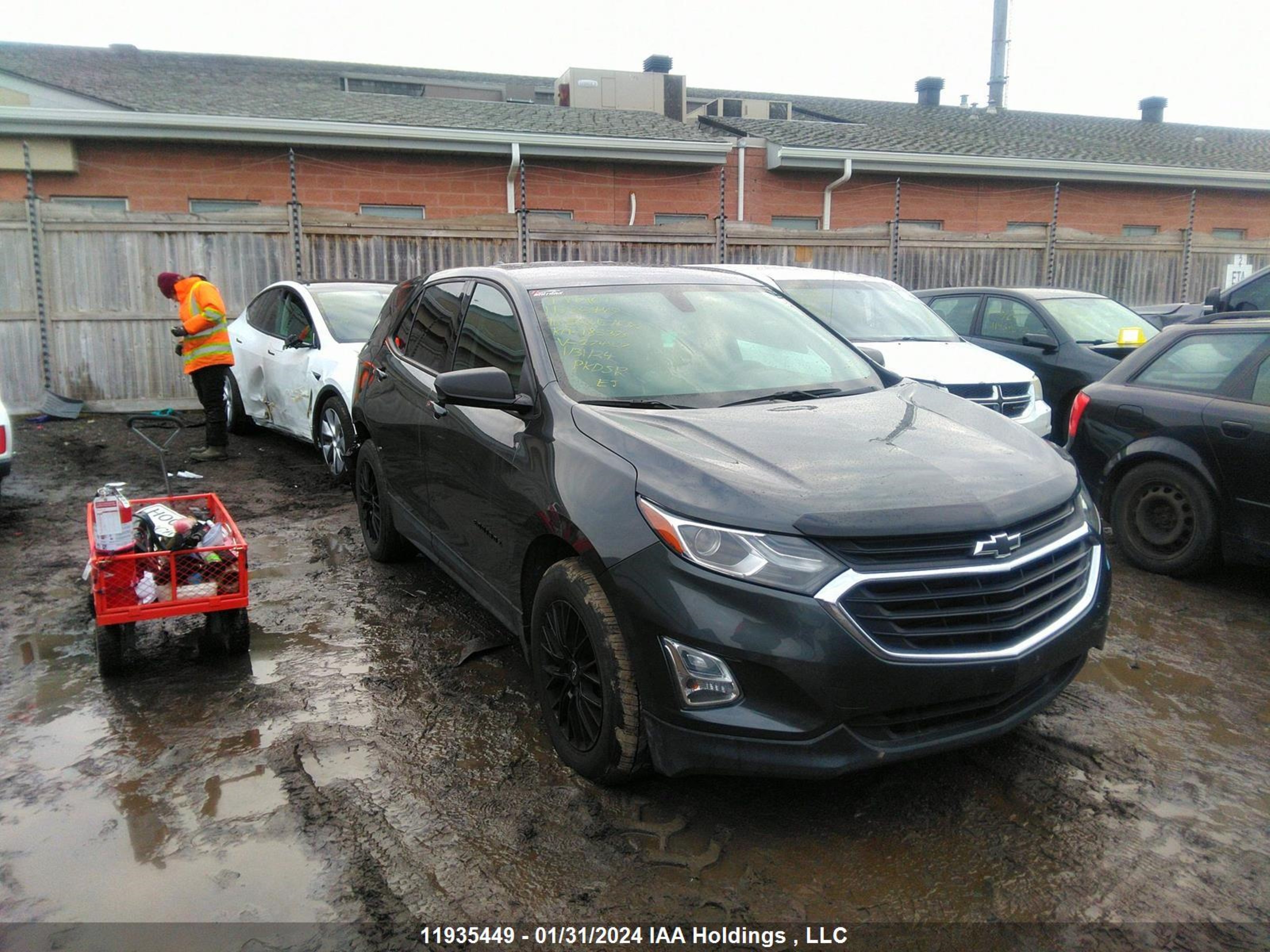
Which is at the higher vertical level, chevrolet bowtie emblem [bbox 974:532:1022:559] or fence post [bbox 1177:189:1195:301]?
fence post [bbox 1177:189:1195:301]

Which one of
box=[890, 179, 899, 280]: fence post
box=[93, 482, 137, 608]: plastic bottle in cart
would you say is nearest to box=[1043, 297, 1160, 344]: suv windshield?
→ box=[890, 179, 899, 280]: fence post

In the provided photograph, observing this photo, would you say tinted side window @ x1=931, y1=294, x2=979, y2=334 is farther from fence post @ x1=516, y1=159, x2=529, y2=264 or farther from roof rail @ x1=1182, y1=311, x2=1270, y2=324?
fence post @ x1=516, y1=159, x2=529, y2=264

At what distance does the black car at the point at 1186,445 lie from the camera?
5.19 metres

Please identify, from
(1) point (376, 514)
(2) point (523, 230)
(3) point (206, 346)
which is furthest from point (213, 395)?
(2) point (523, 230)

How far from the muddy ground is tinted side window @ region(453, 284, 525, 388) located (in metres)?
1.37

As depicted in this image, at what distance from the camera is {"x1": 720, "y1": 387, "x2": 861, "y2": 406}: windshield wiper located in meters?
3.82

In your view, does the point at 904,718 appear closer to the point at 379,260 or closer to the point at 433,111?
the point at 379,260

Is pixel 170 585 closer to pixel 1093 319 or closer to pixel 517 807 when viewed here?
pixel 517 807

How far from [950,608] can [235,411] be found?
29.8 ft

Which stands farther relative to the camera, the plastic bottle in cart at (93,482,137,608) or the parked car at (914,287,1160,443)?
the parked car at (914,287,1160,443)

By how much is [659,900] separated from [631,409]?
67.1 inches

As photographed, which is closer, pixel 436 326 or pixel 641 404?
pixel 641 404

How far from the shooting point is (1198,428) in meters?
5.46

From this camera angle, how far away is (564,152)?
15.6 metres
